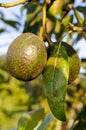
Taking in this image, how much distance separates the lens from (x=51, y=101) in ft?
4.01

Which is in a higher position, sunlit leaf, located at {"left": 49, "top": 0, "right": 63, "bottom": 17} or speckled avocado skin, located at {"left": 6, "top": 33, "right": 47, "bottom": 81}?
sunlit leaf, located at {"left": 49, "top": 0, "right": 63, "bottom": 17}

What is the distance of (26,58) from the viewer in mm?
1274

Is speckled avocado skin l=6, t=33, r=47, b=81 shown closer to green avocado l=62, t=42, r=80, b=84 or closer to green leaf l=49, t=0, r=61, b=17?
green avocado l=62, t=42, r=80, b=84

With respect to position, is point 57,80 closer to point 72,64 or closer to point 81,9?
point 72,64

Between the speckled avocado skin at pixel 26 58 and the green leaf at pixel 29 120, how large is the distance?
0.36 metres

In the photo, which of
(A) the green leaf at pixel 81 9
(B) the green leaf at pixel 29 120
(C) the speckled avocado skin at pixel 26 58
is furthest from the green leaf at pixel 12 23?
(C) the speckled avocado skin at pixel 26 58

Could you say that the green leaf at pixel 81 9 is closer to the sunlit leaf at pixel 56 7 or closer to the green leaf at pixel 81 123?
the sunlit leaf at pixel 56 7

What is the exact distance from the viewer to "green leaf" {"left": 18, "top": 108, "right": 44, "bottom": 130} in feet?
5.24

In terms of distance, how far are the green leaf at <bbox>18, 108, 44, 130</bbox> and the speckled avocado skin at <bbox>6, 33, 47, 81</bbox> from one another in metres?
0.36

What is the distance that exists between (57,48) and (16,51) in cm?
14

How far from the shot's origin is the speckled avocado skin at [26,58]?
1268mm

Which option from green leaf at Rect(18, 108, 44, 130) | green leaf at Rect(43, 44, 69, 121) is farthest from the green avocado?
green leaf at Rect(18, 108, 44, 130)

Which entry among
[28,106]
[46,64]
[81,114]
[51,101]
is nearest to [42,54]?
[46,64]

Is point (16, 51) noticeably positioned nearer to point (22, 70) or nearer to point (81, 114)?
point (22, 70)
